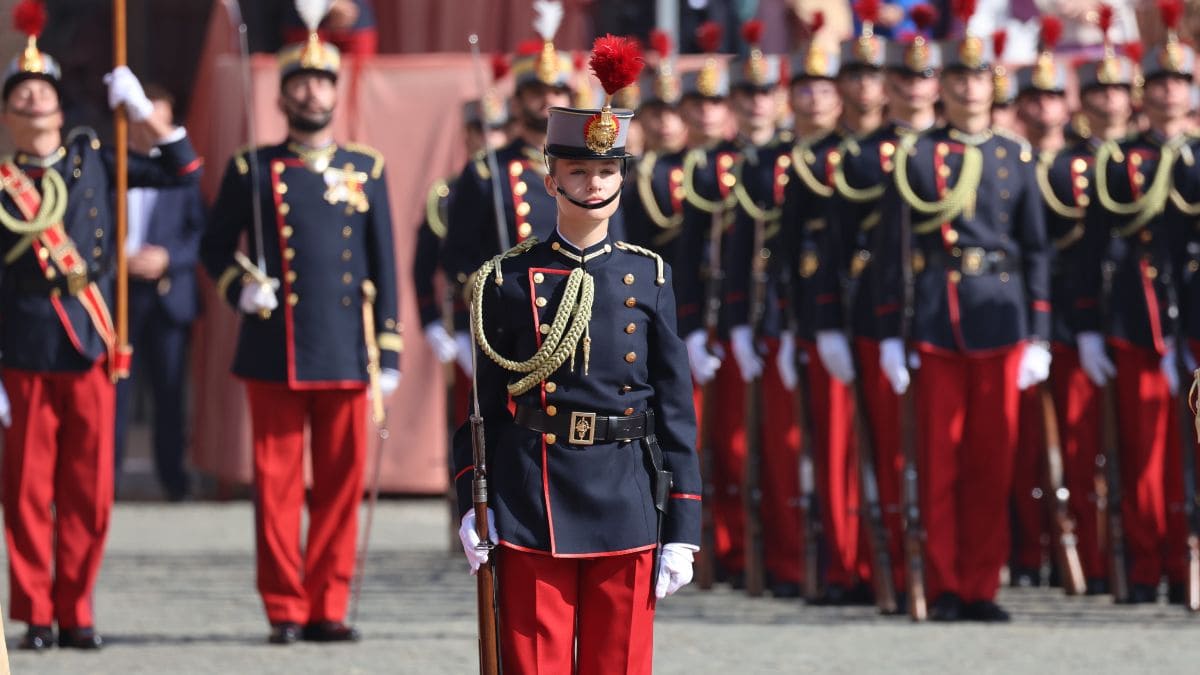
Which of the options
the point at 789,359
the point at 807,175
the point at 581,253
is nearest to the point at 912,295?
the point at 807,175

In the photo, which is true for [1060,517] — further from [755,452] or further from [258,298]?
[258,298]

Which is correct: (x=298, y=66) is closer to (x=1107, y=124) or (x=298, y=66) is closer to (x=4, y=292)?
(x=4, y=292)

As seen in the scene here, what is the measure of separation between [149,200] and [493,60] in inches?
80.4

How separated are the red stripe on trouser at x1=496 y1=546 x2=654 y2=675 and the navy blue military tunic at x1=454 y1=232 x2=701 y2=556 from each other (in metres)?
0.07

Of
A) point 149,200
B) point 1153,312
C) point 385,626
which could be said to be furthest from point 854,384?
point 149,200

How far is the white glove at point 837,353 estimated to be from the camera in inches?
387

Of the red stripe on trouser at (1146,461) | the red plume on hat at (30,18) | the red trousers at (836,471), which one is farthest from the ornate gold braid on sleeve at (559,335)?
the red stripe on trouser at (1146,461)

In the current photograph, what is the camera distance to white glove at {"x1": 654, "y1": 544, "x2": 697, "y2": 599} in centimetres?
610

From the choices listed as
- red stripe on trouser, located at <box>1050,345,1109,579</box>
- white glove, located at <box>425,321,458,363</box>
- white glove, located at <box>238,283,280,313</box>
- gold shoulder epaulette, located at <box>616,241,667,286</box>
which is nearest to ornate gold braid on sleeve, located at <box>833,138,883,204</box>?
red stripe on trouser, located at <box>1050,345,1109,579</box>

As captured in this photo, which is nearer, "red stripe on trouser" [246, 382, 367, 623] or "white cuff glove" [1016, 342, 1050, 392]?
"red stripe on trouser" [246, 382, 367, 623]

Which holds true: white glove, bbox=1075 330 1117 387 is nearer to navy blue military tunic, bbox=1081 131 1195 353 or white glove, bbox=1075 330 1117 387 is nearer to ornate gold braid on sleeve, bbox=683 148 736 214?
navy blue military tunic, bbox=1081 131 1195 353

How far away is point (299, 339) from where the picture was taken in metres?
9.03

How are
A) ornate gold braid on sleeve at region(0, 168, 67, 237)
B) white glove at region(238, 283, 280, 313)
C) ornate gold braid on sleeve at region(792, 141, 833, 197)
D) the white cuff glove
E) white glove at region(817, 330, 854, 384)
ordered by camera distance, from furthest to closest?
ornate gold braid on sleeve at region(792, 141, 833, 197) < white glove at region(817, 330, 854, 384) < the white cuff glove < white glove at region(238, 283, 280, 313) < ornate gold braid on sleeve at region(0, 168, 67, 237)

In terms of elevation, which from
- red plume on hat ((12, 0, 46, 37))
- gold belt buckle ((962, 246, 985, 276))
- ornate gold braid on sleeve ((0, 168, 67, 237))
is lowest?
gold belt buckle ((962, 246, 985, 276))
